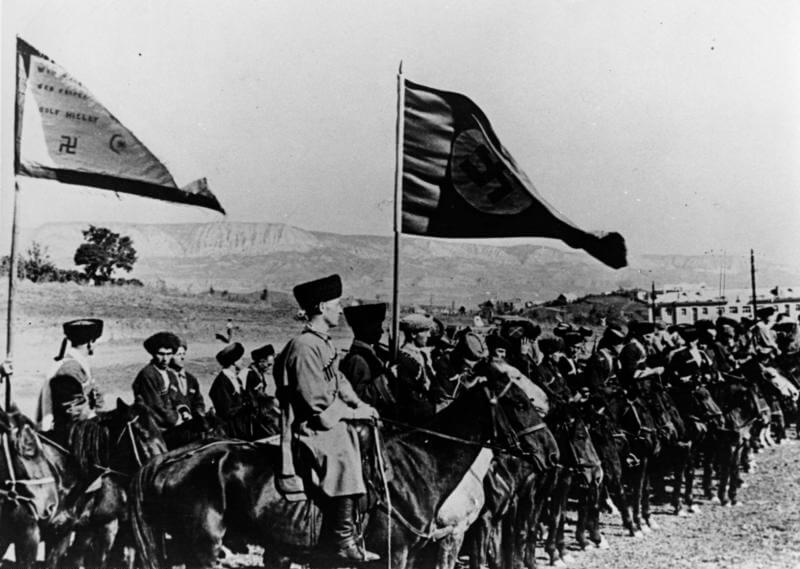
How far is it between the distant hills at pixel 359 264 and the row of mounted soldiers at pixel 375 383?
2587mm

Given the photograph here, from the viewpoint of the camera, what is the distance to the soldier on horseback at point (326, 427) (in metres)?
6.40

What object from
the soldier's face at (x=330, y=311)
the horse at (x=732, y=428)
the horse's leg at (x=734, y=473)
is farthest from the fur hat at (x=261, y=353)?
the horse's leg at (x=734, y=473)

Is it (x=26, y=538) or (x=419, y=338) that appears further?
(x=419, y=338)

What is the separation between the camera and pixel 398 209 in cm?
879

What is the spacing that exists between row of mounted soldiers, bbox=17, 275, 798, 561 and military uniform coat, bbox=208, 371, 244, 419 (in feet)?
0.04

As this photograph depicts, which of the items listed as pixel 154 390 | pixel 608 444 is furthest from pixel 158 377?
pixel 608 444

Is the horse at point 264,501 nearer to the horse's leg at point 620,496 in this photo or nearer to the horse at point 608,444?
the horse at point 608,444

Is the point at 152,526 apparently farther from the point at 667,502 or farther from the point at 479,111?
the point at 667,502

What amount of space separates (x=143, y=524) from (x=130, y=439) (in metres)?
0.78

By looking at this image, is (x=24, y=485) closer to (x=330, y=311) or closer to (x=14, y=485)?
(x=14, y=485)

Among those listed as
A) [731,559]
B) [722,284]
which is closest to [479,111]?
[731,559]

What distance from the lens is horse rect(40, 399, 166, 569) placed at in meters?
7.06

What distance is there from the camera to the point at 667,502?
11602 millimetres

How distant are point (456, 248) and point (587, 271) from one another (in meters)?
4.73
